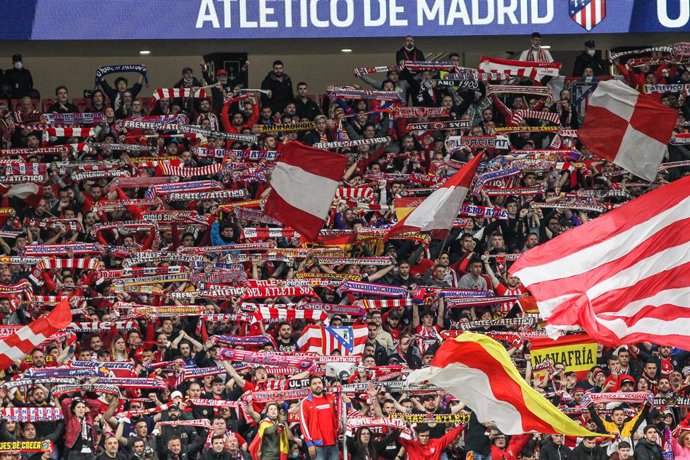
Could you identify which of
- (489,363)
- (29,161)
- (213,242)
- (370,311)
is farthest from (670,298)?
(29,161)

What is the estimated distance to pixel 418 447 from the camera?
2103cm

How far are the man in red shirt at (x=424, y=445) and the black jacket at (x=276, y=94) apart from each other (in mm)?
9193

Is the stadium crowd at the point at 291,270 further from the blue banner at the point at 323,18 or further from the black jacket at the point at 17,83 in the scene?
the blue banner at the point at 323,18

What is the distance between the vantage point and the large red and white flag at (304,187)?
23703mm

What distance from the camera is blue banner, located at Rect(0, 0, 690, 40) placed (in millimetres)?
29656

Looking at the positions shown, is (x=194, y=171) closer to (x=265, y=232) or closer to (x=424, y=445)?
(x=265, y=232)

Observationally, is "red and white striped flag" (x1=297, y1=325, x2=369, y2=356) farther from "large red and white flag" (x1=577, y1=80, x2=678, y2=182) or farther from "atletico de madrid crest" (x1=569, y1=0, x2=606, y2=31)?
"atletico de madrid crest" (x1=569, y1=0, x2=606, y2=31)

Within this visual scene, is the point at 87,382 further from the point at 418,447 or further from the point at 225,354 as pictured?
the point at 418,447

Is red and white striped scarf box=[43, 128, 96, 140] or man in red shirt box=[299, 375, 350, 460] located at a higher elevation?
red and white striped scarf box=[43, 128, 96, 140]

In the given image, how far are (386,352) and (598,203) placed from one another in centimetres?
566

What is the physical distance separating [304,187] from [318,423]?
422 centimetres

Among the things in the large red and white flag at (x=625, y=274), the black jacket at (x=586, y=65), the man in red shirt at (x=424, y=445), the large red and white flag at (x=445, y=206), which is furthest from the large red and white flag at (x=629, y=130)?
the large red and white flag at (x=625, y=274)

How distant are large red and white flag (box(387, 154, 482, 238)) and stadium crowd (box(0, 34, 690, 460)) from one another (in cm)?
147

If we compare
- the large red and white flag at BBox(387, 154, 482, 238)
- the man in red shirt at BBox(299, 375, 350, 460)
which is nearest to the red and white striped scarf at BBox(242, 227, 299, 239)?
the large red and white flag at BBox(387, 154, 482, 238)
